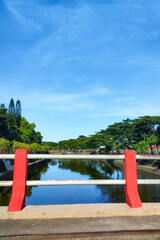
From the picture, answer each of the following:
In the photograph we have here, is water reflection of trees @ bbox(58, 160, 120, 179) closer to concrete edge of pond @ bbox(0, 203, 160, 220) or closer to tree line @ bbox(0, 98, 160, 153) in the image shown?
tree line @ bbox(0, 98, 160, 153)

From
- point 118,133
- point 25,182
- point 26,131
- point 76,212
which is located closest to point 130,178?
point 76,212

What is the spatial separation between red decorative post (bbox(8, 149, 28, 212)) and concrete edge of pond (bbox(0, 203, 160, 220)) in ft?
0.47

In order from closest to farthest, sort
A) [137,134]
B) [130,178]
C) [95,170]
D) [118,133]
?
[130,178] < [95,170] < [137,134] < [118,133]

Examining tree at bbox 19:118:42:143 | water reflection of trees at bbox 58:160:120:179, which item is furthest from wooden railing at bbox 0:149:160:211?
tree at bbox 19:118:42:143

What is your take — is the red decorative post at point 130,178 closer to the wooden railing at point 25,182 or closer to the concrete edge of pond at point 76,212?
the wooden railing at point 25,182

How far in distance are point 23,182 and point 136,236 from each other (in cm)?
217

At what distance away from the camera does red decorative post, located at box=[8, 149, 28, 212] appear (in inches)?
147

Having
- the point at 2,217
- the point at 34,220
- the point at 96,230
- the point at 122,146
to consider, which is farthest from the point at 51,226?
the point at 122,146

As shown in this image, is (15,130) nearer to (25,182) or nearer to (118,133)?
(118,133)

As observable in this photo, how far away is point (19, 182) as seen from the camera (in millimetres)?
3885

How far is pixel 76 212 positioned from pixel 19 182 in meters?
1.20

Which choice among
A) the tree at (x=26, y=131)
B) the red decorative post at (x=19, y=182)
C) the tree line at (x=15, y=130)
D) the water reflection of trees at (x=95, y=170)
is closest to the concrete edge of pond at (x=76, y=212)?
the red decorative post at (x=19, y=182)

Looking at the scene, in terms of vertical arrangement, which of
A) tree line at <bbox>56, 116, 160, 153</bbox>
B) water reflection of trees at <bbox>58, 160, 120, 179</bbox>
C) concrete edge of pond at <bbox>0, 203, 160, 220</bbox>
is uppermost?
tree line at <bbox>56, 116, 160, 153</bbox>

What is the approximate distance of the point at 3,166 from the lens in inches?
1019
